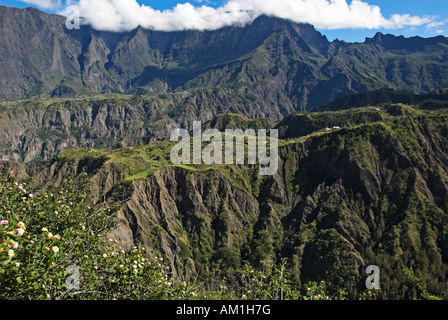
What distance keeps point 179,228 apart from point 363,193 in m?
80.0

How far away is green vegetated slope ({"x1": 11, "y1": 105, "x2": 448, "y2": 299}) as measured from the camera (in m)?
113

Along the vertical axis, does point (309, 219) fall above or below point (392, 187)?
below

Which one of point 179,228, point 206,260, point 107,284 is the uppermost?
point 107,284

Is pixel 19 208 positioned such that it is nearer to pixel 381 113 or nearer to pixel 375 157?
pixel 375 157

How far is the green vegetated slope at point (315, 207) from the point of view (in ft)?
372

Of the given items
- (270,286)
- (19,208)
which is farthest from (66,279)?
(270,286)

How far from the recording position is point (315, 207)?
139 metres

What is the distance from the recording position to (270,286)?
1361 cm

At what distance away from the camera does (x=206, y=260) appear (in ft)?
415

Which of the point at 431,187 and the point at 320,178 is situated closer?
the point at 431,187

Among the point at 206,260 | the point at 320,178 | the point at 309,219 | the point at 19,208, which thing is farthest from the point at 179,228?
the point at 19,208

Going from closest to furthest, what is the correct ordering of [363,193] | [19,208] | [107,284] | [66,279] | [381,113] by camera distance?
[66,279], [107,284], [19,208], [363,193], [381,113]
